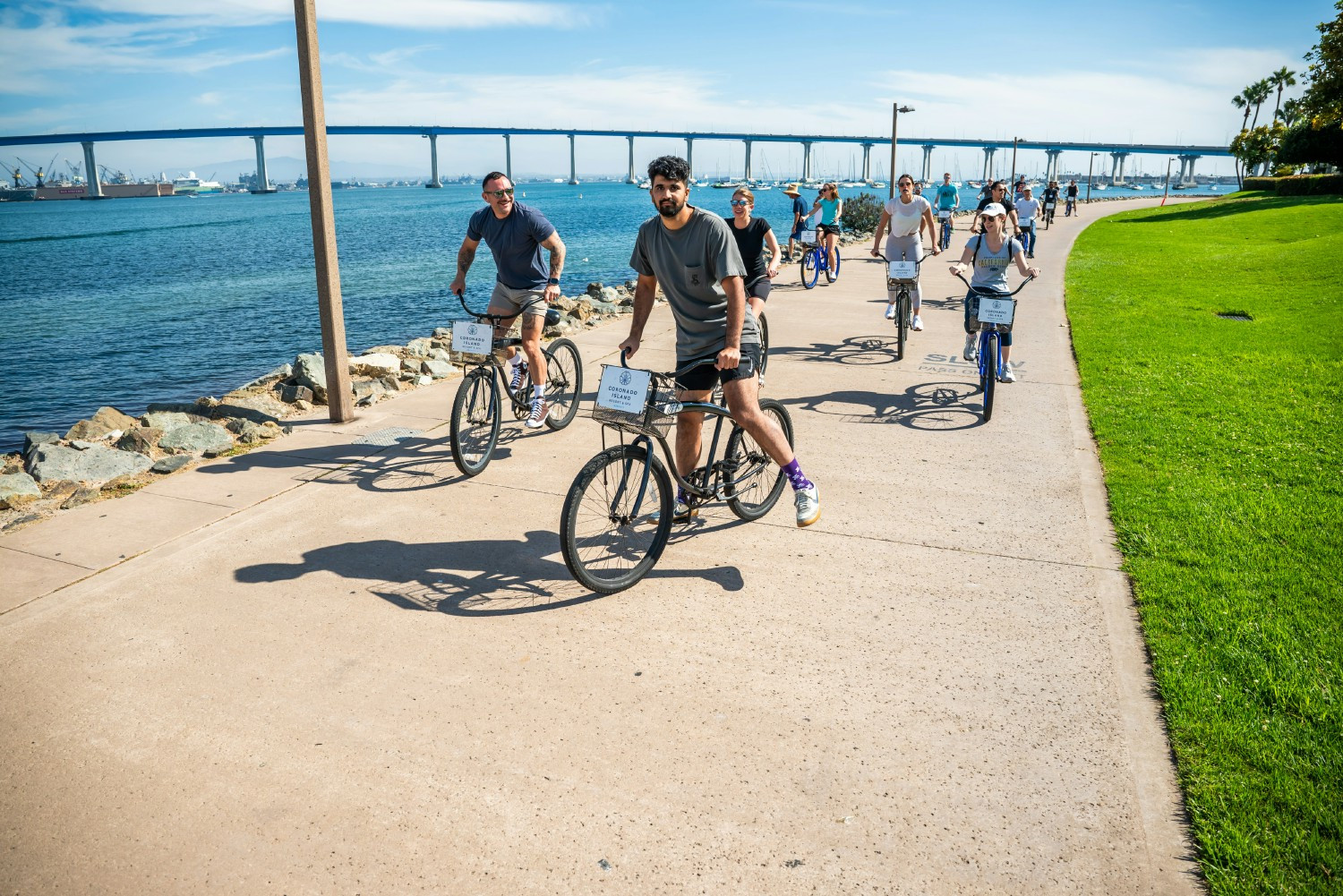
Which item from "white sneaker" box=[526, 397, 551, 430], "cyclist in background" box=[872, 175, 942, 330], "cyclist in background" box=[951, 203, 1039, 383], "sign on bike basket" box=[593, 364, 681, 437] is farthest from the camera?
"cyclist in background" box=[872, 175, 942, 330]

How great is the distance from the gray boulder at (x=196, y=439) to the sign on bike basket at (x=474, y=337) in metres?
2.34

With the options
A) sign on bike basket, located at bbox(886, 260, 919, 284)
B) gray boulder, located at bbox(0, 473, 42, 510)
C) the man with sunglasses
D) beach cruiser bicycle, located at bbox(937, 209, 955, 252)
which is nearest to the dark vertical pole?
the man with sunglasses

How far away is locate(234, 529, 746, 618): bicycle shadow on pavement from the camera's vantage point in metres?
4.72

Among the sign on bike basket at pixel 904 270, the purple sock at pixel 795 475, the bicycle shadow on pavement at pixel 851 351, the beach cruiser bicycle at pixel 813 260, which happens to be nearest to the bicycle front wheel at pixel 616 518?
the purple sock at pixel 795 475

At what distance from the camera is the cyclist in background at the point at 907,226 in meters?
11.5

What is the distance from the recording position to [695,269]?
468 cm

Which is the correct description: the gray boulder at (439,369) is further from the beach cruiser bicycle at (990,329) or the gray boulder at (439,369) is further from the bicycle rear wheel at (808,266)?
the bicycle rear wheel at (808,266)

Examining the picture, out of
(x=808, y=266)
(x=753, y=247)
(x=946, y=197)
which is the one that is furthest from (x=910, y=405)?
(x=946, y=197)

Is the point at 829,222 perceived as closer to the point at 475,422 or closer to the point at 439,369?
the point at 439,369

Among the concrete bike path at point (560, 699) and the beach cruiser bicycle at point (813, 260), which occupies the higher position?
the beach cruiser bicycle at point (813, 260)

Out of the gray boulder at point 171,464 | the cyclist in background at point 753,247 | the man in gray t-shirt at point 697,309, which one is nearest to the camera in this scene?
the man in gray t-shirt at point 697,309

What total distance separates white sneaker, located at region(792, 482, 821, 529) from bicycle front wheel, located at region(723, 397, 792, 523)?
0.35m

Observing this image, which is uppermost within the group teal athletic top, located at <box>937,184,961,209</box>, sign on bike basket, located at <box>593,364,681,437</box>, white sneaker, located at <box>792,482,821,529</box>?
teal athletic top, located at <box>937,184,961,209</box>

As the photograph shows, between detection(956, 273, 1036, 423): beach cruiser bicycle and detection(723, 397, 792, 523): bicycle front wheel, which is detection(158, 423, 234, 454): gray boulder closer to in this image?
detection(723, 397, 792, 523): bicycle front wheel
